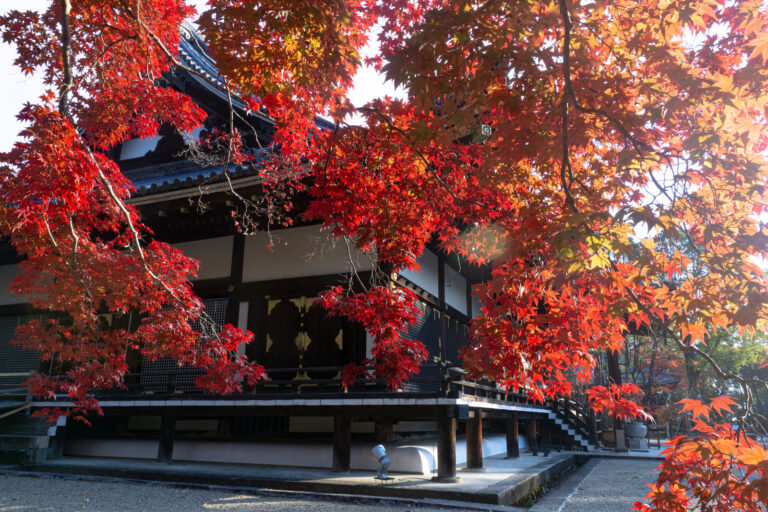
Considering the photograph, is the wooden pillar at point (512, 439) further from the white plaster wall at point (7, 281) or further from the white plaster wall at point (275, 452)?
the white plaster wall at point (7, 281)

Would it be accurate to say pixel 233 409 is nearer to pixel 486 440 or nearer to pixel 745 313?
pixel 486 440

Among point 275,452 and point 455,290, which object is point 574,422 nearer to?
point 455,290

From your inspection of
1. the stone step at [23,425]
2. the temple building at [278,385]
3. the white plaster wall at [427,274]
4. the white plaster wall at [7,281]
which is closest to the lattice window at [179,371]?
the temple building at [278,385]

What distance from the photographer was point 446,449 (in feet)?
25.0

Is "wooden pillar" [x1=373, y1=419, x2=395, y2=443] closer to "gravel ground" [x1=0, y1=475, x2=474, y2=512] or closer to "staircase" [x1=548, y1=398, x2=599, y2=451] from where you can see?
"gravel ground" [x1=0, y1=475, x2=474, y2=512]

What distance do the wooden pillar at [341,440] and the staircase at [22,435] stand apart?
237 inches

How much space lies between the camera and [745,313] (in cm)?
345

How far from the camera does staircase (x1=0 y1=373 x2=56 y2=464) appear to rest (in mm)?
9633

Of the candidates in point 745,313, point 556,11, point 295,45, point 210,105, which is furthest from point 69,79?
point 210,105

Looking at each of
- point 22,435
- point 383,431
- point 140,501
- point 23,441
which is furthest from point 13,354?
point 383,431

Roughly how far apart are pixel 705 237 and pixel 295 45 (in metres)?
4.02

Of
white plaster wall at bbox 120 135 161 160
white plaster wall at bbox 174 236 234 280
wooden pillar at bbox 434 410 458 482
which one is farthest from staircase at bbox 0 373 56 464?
wooden pillar at bbox 434 410 458 482

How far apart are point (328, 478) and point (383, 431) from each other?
1805 millimetres

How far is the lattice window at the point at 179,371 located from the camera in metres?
9.91
